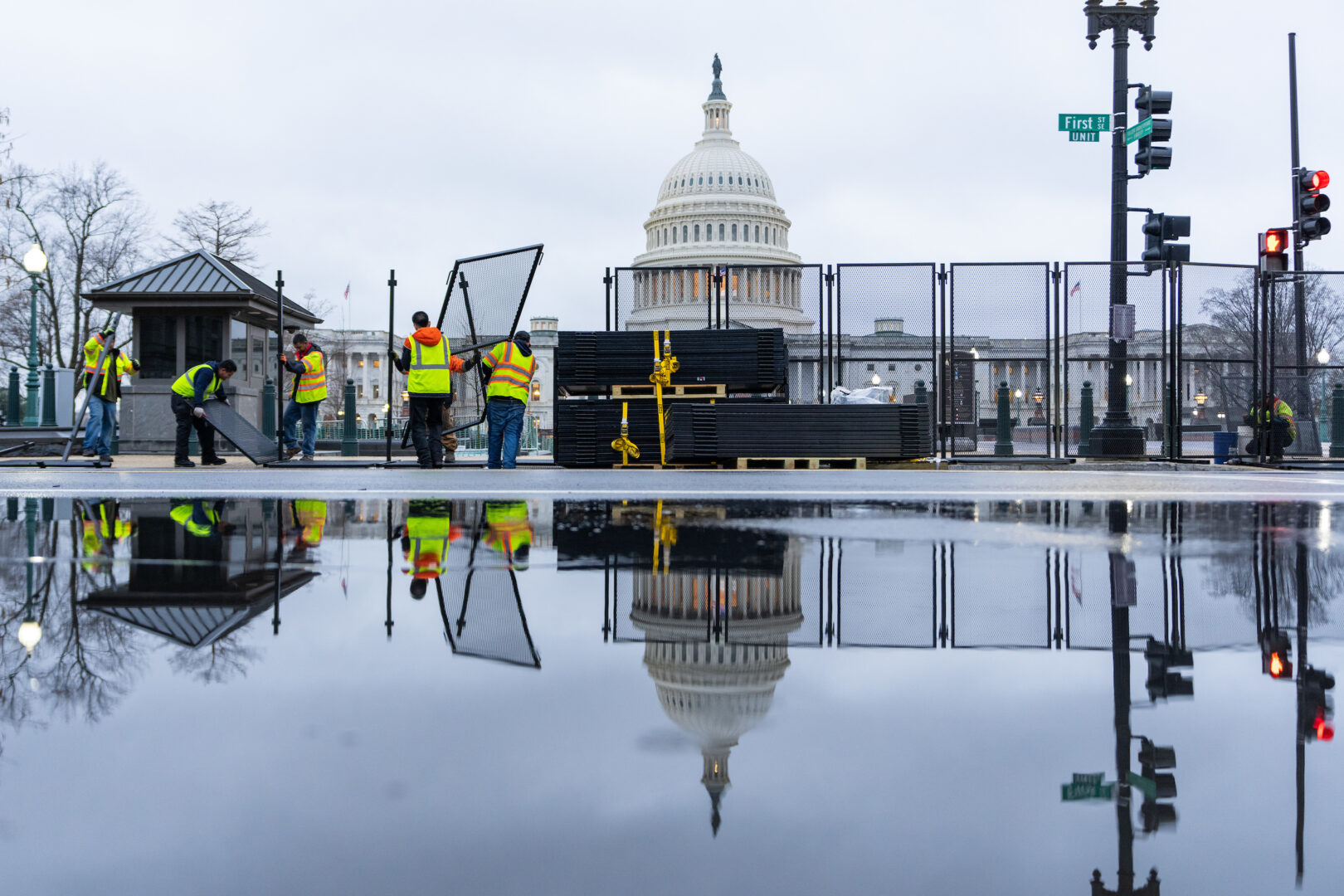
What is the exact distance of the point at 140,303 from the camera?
69.9ft

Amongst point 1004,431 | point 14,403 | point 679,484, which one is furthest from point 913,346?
point 14,403

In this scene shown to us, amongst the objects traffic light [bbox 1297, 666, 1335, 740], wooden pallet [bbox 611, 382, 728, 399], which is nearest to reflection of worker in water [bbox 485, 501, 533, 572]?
traffic light [bbox 1297, 666, 1335, 740]

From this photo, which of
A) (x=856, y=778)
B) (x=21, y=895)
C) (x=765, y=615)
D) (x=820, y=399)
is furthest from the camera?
(x=820, y=399)

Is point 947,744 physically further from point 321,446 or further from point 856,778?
point 321,446

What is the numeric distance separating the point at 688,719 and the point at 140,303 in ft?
71.3

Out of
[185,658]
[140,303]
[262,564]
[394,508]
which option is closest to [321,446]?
[140,303]

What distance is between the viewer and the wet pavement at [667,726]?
1570 mm

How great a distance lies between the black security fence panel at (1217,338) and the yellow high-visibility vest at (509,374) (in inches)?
388

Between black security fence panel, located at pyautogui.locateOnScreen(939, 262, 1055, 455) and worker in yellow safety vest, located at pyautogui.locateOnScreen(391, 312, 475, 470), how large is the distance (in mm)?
7286

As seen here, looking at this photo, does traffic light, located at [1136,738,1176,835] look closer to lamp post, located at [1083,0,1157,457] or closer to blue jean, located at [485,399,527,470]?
blue jean, located at [485,399,527,470]

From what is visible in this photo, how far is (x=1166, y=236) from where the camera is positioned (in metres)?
16.4

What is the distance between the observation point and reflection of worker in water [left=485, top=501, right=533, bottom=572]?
190 inches

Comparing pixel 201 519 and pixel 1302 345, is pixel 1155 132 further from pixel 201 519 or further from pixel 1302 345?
pixel 201 519

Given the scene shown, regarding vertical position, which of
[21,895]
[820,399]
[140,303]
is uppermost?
[140,303]
